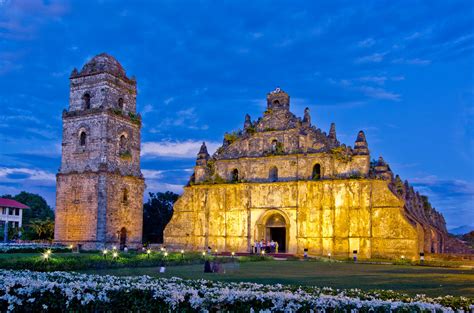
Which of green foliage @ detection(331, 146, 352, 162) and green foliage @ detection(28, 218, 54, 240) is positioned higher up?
green foliage @ detection(331, 146, 352, 162)

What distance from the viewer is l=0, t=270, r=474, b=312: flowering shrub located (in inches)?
357

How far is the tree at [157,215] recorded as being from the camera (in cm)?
6247

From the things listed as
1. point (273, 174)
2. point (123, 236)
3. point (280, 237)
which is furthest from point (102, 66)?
point (280, 237)

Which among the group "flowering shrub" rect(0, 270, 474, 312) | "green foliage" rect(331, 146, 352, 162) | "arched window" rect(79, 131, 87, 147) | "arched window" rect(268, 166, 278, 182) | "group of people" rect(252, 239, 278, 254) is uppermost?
"arched window" rect(79, 131, 87, 147)

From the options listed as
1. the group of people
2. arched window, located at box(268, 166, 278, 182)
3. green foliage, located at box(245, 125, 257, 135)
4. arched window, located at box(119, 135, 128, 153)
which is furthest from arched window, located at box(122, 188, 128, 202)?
arched window, located at box(268, 166, 278, 182)

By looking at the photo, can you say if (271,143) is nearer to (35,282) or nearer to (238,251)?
(238,251)

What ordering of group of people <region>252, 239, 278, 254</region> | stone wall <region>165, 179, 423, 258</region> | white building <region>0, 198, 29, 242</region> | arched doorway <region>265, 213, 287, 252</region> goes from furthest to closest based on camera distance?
white building <region>0, 198, 29, 242</region>, arched doorway <region>265, 213, 287, 252</region>, group of people <region>252, 239, 278, 254</region>, stone wall <region>165, 179, 423, 258</region>

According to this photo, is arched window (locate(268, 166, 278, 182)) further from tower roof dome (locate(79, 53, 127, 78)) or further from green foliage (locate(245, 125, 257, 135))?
tower roof dome (locate(79, 53, 127, 78))

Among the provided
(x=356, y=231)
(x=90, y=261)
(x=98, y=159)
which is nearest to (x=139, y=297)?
(x=90, y=261)

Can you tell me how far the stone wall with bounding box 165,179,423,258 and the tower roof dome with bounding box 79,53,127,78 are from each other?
12732 mm

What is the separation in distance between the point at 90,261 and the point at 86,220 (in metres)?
20.8

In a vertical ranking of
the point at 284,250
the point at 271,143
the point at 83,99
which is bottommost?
the point at 284,250

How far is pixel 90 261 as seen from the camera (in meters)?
22.8

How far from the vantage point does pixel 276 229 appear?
1716 inches
